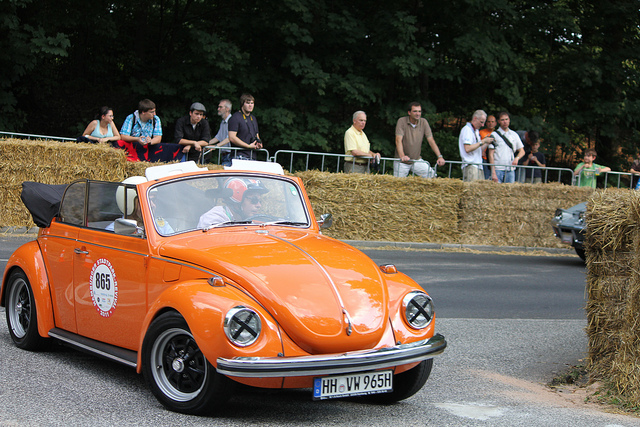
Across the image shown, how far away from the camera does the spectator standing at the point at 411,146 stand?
1603cm

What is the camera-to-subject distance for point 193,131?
14445 millimetres

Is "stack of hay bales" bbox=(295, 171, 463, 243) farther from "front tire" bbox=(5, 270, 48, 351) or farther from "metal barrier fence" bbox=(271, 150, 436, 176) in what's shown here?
"front tire" bbox=(5, 270, 48, 351)

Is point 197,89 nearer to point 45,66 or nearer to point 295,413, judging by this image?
point 45,66

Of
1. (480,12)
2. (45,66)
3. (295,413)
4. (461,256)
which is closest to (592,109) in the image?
(480,12)

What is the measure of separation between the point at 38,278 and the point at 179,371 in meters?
2.28

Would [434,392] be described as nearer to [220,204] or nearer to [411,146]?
[220,204]

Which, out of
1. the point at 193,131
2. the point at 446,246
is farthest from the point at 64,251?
the point at 446,246

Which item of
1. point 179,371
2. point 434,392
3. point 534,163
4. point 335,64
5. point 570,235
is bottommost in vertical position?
point 434,392

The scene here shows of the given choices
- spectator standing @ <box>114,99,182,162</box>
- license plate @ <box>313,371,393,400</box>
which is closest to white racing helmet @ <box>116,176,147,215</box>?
license plate @ <box>313,371,393,400</box>

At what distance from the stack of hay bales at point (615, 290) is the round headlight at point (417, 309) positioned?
1.70 meters

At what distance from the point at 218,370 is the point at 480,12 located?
20.7 meters

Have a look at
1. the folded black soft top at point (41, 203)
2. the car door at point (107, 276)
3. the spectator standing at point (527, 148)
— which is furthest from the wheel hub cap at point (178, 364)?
the spectator standing at point (527, 148)

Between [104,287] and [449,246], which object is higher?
[104,287]

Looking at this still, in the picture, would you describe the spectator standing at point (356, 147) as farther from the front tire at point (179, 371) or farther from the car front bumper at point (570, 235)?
the front tire at point (179, 371)
